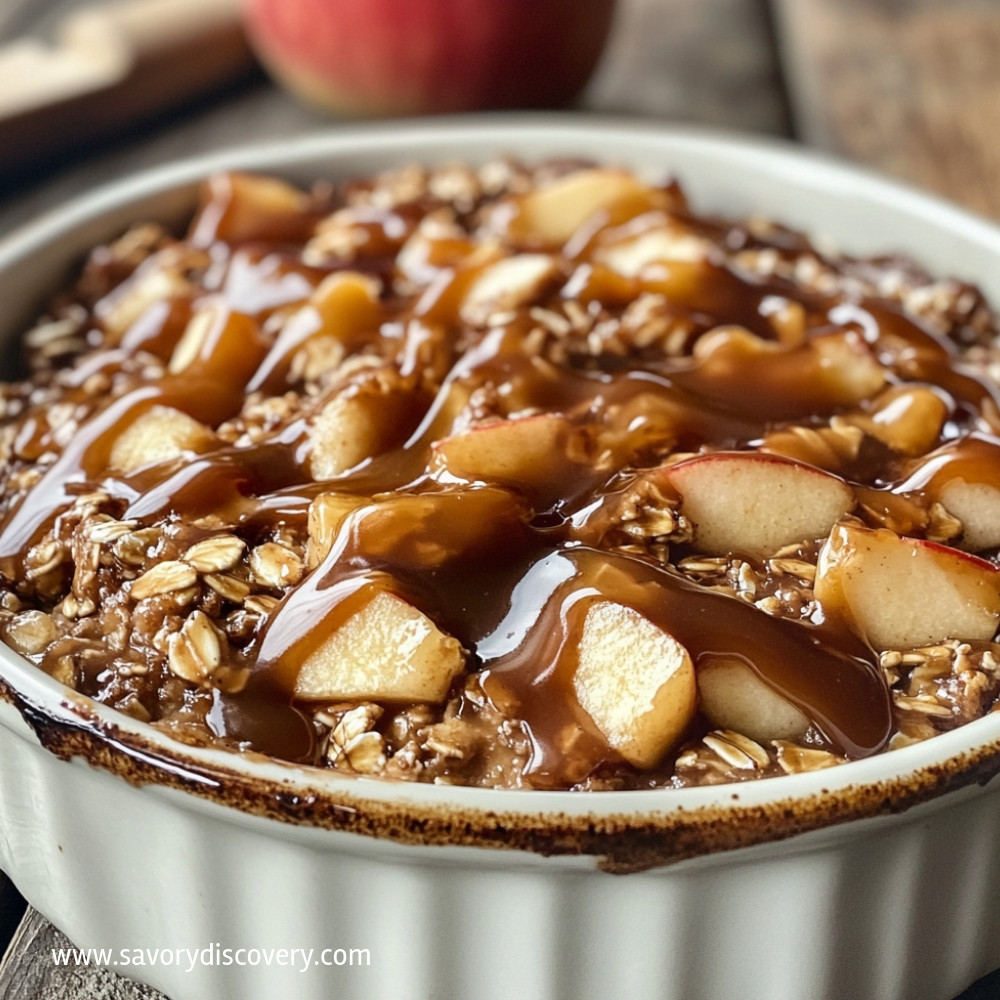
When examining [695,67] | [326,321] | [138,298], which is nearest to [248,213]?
[138,298]

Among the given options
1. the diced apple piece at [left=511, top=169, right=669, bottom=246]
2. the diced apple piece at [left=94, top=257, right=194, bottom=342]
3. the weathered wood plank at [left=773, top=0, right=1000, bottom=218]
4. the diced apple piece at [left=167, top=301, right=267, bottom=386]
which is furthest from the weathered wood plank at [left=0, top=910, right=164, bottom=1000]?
the weathered wood plank at [left=773, top=0, right=1000, bottom=218]

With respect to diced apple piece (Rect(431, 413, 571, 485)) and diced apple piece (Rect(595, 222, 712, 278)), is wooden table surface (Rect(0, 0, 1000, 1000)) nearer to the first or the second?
diced apple piece (Rect(595, 222, 712, 278))

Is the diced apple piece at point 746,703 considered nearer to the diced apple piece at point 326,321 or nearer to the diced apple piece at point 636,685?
the diced apple piece at point 636,685

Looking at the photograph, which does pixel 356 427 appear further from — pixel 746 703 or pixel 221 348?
pixel 746 703

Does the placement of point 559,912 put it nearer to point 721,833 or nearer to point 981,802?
point 721,833

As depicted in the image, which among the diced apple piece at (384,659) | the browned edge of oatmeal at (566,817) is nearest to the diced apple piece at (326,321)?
the diced apple piece at (384,659)

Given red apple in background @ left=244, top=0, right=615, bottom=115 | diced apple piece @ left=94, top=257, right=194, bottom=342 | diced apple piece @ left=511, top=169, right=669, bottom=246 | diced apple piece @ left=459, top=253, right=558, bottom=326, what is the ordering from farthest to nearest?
red apple in background @ left=244, top=0, right=615, bottom=115 → diced apple piece @ left=511, top=169, right=669, bottom=246 → diced apple piece @ left=94, top=257, right=194, bottom=342 → diced apple piece @ left=459, top=253, right=558, bottom=326
